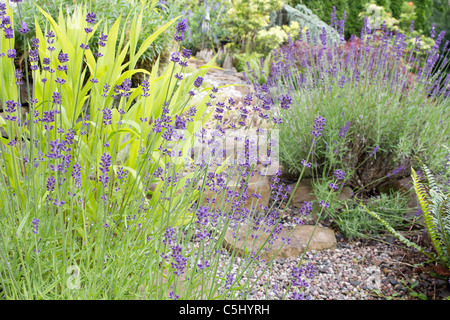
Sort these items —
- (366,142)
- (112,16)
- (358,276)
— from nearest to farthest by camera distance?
1. (358,276)
2. (366,142)
3. (112,16)

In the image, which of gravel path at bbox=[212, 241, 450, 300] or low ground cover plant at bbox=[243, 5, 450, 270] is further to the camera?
low ground cover plant at bbox=[243, 5, 450, 270]

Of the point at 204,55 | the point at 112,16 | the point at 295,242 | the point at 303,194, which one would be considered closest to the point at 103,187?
the point at 295,242

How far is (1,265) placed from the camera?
1466mm

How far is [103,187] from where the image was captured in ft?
4.70

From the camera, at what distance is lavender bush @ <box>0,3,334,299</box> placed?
55.9 inches

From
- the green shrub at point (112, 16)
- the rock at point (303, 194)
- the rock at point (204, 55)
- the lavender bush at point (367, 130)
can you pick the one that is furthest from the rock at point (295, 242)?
the rock at point (204, 55)

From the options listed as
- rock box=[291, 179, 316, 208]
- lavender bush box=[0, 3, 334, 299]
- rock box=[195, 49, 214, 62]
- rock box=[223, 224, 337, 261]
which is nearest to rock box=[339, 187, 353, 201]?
rock box=[291, 179, 316, 208]

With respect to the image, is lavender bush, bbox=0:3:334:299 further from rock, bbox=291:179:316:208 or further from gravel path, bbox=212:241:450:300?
rock, bbox=291:179:316:208

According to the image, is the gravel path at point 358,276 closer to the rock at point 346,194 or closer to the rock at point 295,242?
the rock at point 295,242

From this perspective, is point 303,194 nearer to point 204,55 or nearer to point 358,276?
point 358,276

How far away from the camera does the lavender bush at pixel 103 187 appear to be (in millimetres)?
1421

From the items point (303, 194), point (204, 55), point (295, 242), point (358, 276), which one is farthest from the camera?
point (204, 55)

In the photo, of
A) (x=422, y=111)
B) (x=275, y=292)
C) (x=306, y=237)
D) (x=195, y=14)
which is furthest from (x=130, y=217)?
(x=195, y=14)
